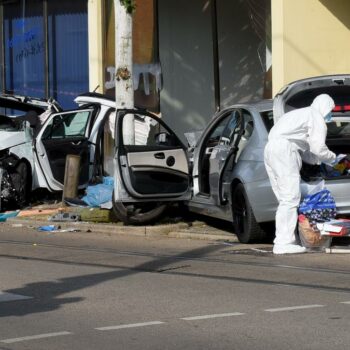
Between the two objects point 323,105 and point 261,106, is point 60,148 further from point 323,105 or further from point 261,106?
point 323,105

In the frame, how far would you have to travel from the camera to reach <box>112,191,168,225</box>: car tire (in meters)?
13.8

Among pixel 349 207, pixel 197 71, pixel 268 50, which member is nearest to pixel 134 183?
pixel 349 207

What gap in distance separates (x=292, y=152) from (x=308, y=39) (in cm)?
563

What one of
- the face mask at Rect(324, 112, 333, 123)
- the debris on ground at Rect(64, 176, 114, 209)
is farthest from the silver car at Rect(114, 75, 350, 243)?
the debris on ground at Rect(64, 176, 114, 209)

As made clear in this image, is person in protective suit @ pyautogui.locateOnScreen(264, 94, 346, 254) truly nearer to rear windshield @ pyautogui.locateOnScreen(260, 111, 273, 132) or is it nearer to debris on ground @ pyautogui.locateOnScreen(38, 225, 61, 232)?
rear windshield @ pyautogui.locateOnScreen(260, 111, 273, 132)

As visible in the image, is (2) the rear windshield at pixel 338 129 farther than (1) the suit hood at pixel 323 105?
Yes

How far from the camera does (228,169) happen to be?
474 inches

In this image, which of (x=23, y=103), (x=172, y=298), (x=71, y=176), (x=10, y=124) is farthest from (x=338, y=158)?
(x=23, y=103)

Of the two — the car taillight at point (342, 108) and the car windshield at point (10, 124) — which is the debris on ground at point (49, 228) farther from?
the car taillight at point (342, 108)

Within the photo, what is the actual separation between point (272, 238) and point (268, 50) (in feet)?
21.2

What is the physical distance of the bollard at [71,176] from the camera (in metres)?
16.0

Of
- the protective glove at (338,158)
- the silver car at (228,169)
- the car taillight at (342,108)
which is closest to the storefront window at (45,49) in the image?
the silver car at (228,169)

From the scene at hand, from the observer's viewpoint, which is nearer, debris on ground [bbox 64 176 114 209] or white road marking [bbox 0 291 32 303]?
white road marking [bbox 0 291 32 303]

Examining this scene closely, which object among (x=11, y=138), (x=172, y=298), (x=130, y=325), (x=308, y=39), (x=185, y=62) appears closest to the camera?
Answer: (x=130, y=325)
